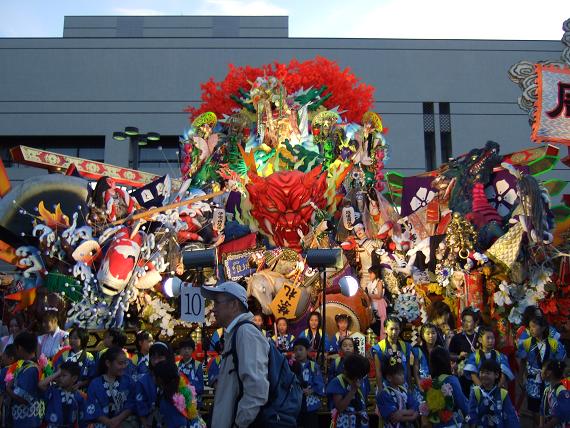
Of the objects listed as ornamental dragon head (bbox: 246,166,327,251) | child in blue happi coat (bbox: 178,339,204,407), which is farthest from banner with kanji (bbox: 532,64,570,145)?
child in blue happi coat (bbox: 178,339,204,407)

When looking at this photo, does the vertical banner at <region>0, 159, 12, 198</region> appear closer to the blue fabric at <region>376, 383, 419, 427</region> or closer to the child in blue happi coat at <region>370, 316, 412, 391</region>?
the child in blue happi coat at <region>370, 316, 412, 391</region>

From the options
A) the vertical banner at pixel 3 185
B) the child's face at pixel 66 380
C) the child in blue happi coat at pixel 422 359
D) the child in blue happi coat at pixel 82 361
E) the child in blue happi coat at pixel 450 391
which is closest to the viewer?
the child in blue happi coat at pixel 450 391

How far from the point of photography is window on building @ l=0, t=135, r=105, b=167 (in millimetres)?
26891

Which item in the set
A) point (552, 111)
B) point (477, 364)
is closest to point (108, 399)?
point (477, 364)

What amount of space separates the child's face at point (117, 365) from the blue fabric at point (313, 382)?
2137mm

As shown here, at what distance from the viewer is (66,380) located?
577 centimetres

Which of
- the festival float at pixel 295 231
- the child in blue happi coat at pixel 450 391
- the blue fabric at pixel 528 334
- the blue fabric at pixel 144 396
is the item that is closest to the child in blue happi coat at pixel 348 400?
the child in blue happi coat at pixel 450 391

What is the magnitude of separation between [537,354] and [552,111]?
15.9 feet

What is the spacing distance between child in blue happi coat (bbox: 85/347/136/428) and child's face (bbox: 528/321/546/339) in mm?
4484

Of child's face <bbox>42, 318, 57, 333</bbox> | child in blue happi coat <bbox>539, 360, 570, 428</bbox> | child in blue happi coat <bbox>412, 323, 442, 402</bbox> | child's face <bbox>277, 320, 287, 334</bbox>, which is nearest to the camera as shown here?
child in blue happi coat <bbox>539, 360, 570, 428</bbox>

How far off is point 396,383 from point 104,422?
2266mm

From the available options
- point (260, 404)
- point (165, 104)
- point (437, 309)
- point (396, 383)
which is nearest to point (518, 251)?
Result: point (437, 309)

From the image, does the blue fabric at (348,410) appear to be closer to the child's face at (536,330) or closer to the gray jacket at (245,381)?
the gray jacket at (245,381)

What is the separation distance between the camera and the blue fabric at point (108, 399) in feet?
17.9
